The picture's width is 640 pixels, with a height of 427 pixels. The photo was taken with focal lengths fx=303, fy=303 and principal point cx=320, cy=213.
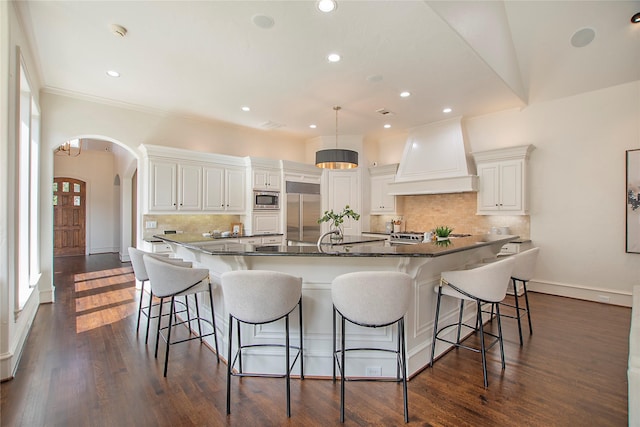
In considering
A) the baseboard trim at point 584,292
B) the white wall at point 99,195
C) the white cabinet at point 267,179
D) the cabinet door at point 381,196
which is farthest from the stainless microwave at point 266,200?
the white wall at point 99,195

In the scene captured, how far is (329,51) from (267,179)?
10.4ft

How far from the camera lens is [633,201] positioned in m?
4.11

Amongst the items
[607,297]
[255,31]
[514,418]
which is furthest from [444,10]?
[607,297]

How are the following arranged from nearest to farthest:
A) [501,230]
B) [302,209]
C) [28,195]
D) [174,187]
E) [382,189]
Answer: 1. [28,195]
2. [174,187]
3. [501,230]
4. [302,209]
5. [382,189]

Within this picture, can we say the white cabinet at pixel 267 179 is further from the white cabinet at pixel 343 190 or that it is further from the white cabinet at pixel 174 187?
the white cabinet at pixel 343 190

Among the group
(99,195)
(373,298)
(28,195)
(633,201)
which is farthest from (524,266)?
(99,195)

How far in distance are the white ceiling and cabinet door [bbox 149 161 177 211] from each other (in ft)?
3.38

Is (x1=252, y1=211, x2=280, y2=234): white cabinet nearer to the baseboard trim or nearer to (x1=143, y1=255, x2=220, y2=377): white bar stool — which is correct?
(x1=143, y1=255, x2=220, y2=377): white bar stool

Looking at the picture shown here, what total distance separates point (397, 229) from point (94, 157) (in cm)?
916

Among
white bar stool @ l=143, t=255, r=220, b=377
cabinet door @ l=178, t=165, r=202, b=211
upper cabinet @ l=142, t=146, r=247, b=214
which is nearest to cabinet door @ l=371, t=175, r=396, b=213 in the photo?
upper cabinet @ l=142, t=146, r=247, b=214

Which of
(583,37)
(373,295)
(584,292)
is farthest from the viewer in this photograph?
(584,292)

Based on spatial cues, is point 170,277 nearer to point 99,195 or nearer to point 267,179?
point 267,179

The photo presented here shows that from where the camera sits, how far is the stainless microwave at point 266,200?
233 inches

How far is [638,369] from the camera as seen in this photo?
1.31 metres
